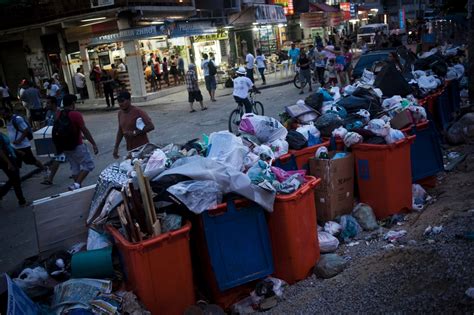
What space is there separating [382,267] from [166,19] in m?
21.6

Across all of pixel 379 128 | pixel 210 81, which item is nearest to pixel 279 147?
pixel 379 128

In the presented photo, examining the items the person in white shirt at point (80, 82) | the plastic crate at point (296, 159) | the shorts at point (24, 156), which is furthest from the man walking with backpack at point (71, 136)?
the person in white shirt at point (80, 82)

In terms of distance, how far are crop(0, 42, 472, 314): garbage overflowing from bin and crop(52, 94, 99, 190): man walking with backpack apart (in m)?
2.68

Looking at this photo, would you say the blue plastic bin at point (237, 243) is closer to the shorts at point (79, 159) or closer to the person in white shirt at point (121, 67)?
the shorts at point (79, 159)

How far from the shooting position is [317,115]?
709cm

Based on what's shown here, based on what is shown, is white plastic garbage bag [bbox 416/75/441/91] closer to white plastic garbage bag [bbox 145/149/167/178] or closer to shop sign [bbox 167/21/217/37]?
white plastic garbage bag [bbox 145/149/167/178]

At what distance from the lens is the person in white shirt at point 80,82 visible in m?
23.6

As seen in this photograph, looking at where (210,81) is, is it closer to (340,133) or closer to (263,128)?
(263,128)

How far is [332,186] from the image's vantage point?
17.6 feet

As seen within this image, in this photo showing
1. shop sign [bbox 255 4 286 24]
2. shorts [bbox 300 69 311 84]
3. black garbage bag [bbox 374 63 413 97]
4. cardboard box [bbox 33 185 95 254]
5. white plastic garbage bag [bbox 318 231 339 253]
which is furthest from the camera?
shop sign [bbox 255 4 286 24]

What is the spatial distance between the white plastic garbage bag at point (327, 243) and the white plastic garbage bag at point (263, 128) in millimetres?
1516

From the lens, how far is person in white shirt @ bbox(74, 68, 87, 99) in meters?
23.6

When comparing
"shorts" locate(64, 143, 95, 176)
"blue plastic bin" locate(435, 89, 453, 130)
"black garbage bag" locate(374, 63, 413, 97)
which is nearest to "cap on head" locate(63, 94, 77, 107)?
"shorts" locate(64, 143, 95, 176)

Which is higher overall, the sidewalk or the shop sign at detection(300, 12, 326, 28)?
the shop sign at detection(300, 12, 326, 28)
